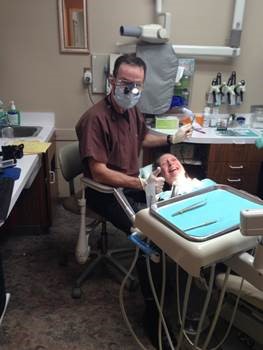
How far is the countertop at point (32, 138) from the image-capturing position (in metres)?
1.66

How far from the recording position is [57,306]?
1856mm


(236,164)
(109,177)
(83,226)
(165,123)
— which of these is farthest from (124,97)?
(236,164)

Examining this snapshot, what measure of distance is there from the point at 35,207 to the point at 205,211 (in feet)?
5.49

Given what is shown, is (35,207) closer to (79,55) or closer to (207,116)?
(79,55)

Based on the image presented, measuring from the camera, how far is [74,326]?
1732 mm

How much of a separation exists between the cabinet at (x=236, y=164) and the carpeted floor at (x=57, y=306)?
42.3 inches

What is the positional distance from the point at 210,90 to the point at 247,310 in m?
1.84

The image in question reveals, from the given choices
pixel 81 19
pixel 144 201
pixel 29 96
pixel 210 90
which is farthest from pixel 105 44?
pixel 144 201

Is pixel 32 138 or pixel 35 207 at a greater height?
pixel 32 138

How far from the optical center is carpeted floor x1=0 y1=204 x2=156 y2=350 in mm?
1646

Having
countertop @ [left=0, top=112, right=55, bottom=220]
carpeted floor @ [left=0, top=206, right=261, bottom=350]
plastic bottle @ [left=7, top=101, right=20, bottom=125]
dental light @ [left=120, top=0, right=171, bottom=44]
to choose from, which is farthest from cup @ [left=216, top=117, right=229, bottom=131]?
plastic bottle @ [left=7, top=101, right=20, bottom=125]

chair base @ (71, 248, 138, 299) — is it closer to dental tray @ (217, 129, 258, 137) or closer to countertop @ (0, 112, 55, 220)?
countertop @ (0, 112, 55, 220)

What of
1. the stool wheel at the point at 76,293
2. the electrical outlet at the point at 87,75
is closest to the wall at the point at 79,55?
the electrical outlet at the point at 87,75

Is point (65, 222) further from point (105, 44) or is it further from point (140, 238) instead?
point (140, 238)
